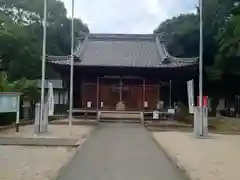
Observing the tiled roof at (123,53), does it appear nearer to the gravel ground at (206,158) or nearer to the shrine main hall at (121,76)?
the shrine main hall at (121,76)

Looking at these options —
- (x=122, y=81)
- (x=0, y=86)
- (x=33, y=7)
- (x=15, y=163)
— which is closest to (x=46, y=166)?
(x=15, y=163)

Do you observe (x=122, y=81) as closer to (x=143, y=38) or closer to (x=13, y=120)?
(x=143, y=38)

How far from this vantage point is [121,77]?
121 feet

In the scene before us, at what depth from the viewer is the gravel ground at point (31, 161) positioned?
9.64 m

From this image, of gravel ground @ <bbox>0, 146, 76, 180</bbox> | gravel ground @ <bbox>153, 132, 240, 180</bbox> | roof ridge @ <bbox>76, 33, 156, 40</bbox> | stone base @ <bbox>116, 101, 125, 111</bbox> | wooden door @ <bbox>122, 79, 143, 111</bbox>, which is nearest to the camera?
gravel ground @ <bbox>0, 146, 76, 180</bbox>

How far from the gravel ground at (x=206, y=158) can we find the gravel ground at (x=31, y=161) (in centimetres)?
327

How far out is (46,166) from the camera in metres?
10.9

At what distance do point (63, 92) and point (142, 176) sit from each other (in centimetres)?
4146

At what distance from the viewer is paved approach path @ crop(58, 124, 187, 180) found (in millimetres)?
9703

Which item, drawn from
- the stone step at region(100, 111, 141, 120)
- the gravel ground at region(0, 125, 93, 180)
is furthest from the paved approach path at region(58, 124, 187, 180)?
the stone step at region(100, 111, 141, 120)

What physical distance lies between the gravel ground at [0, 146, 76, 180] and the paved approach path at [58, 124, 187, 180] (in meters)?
0.36

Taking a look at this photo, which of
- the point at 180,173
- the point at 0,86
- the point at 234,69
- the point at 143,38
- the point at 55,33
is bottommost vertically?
the point at 180,173

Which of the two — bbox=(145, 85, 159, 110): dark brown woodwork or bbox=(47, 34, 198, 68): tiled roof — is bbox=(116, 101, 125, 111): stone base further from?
bbox=(47, 34, 198, 68): tiled roof

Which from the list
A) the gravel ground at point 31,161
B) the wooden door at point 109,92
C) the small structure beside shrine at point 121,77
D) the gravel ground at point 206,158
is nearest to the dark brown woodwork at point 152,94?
the small structure beside shrine at point 121,77
